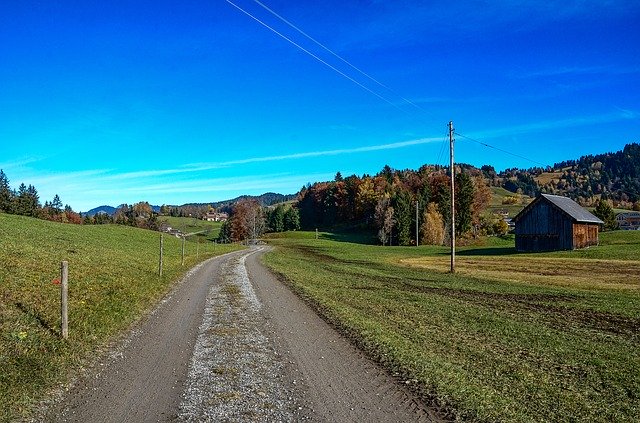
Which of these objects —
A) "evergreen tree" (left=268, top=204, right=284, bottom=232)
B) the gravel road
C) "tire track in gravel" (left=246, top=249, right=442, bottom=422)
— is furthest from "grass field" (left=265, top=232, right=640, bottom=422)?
"evergreen tree" (left=268, top=204, right=284, bottom=232)

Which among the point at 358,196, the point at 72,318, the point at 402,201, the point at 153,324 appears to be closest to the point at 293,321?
the point at 153,324

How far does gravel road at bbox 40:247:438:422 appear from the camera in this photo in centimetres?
638

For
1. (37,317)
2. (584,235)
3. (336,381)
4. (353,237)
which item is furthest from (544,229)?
(37,317)

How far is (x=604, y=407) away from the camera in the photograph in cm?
661

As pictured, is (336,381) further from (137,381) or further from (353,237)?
(353,237)

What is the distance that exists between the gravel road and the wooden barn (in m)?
58.3

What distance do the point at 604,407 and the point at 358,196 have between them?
130678 millimetres

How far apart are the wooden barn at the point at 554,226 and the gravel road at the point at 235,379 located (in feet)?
191

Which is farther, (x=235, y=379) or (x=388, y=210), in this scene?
(x=388, y=210)

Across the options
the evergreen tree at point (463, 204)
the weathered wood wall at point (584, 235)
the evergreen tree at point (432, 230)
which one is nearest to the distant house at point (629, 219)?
the evergreen tree at point (463, 204)

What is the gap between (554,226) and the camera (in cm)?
6291

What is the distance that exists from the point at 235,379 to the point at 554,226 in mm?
64517

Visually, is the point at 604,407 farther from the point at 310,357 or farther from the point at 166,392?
the point at 166,392

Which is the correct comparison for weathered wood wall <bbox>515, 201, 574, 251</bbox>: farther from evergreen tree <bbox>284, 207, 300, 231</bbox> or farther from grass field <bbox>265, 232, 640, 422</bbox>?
evergreen tree <bbox>284, 207, 300, 231</bbox>
